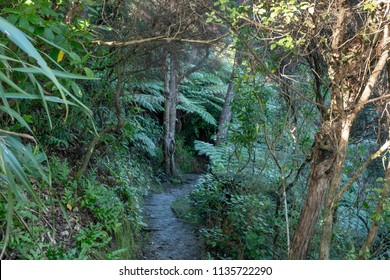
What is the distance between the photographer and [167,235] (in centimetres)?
729

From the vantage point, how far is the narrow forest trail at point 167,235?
6545 mm

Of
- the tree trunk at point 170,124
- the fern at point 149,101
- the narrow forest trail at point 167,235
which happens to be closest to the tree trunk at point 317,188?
Result: the narrow forest trail at point 167,235

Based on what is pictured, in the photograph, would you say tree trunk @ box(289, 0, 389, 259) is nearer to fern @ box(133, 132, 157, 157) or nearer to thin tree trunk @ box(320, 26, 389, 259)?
thin tree trunk @ box(320, 26, 389, 259)

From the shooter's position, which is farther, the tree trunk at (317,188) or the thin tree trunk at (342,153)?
the tree trunk at (317,188)

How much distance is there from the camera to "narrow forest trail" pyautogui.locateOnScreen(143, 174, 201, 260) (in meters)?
6.54

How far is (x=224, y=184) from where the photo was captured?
26.1 feet

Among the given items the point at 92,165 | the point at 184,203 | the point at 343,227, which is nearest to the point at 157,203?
the point at 184,203

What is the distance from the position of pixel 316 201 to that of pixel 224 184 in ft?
12.4

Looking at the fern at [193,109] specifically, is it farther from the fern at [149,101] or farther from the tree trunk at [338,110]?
the tree trunk at [338,110]

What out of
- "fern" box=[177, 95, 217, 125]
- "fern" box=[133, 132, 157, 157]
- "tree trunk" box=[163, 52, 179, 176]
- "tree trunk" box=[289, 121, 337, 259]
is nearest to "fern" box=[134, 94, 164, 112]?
"tree trunk" box=[163, 52, 179, 176]

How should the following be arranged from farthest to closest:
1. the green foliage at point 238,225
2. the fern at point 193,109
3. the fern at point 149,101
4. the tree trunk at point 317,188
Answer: the fern at point 193,109
the fern at point 149,101
the green foliage at point 238,225
the tree trunk at point 317,188

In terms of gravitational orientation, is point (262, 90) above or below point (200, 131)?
above
